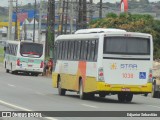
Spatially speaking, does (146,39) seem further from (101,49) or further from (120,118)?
(120,118)

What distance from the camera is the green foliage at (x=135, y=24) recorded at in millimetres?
57750

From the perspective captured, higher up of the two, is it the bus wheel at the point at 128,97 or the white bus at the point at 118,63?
the white bus at the point at 118,63

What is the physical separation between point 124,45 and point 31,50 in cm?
3173

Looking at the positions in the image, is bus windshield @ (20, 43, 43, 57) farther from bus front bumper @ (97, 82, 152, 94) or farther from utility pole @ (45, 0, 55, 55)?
bus front bumper @ (97, 82, 152, 94)

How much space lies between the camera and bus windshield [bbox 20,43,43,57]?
58000 mm

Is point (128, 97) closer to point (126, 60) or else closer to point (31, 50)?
point (126, 60)

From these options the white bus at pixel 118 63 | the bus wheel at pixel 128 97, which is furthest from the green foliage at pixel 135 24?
the white bus at pixel 118 63

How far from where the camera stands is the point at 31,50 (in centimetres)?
5800

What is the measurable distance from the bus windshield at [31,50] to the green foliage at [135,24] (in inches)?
230

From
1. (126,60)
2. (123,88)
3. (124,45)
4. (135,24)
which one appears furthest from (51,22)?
(123,88)

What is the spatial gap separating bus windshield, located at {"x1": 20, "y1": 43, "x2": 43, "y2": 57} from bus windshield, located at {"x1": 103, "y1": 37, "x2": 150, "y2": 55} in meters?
31.5

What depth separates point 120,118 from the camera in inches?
731

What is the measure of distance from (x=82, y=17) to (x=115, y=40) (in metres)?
36.0

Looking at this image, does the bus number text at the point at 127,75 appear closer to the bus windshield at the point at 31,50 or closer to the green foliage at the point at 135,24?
the green foliage at the point at 135,24
